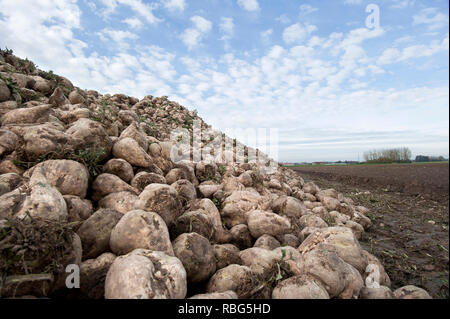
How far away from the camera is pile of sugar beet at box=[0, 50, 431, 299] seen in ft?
6.69

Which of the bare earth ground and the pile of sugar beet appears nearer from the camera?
the pile of sugar beet

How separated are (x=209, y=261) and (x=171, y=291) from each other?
2.38ft

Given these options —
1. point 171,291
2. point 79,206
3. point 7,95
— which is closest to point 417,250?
point 171,291

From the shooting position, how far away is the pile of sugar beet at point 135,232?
2.04 metres

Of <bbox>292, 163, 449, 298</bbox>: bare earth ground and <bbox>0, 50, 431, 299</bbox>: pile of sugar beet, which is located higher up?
<bbox>0, 50, 431, 299</bbox>: pile of sugar beet

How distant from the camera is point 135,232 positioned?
254cm

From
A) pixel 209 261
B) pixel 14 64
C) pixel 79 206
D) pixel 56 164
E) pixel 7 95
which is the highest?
pixel 14 64

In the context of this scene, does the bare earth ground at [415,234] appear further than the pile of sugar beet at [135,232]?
Yes

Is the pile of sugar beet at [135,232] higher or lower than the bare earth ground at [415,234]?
higher

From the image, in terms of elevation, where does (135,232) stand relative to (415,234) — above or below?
above

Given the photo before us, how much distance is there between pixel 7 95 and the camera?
5.25 meters

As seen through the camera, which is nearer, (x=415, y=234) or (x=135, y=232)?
(x=135, y=232)
